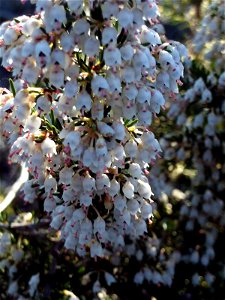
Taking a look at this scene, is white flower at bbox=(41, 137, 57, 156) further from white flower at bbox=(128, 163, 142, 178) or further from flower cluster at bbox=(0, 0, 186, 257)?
white flower at bbox=(128, 163, 142, 178)

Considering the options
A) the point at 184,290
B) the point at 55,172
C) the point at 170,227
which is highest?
the point at 55,172

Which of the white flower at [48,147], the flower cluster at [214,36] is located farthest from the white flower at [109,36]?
the flower cluster at [214,36]

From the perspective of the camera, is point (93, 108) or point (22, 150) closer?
point (93, 108)

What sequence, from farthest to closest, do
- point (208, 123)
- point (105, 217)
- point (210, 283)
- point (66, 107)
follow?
1. point (210, 283)
2. point (208, 123)
3. point (105, 217)
4. point (66, 107)

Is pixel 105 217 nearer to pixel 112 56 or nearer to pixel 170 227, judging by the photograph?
pixel 112 56

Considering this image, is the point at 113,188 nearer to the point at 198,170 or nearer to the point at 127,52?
the point at 127,52

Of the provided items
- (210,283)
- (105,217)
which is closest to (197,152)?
(210,283)

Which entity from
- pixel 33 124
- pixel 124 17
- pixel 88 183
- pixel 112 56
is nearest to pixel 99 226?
pixel 88 183

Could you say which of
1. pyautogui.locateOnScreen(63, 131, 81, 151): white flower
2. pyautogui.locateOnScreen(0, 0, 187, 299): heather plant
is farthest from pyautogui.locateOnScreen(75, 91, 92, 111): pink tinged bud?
pyautogui.locateOnScreen(63, 131, 81, 151): white flower
